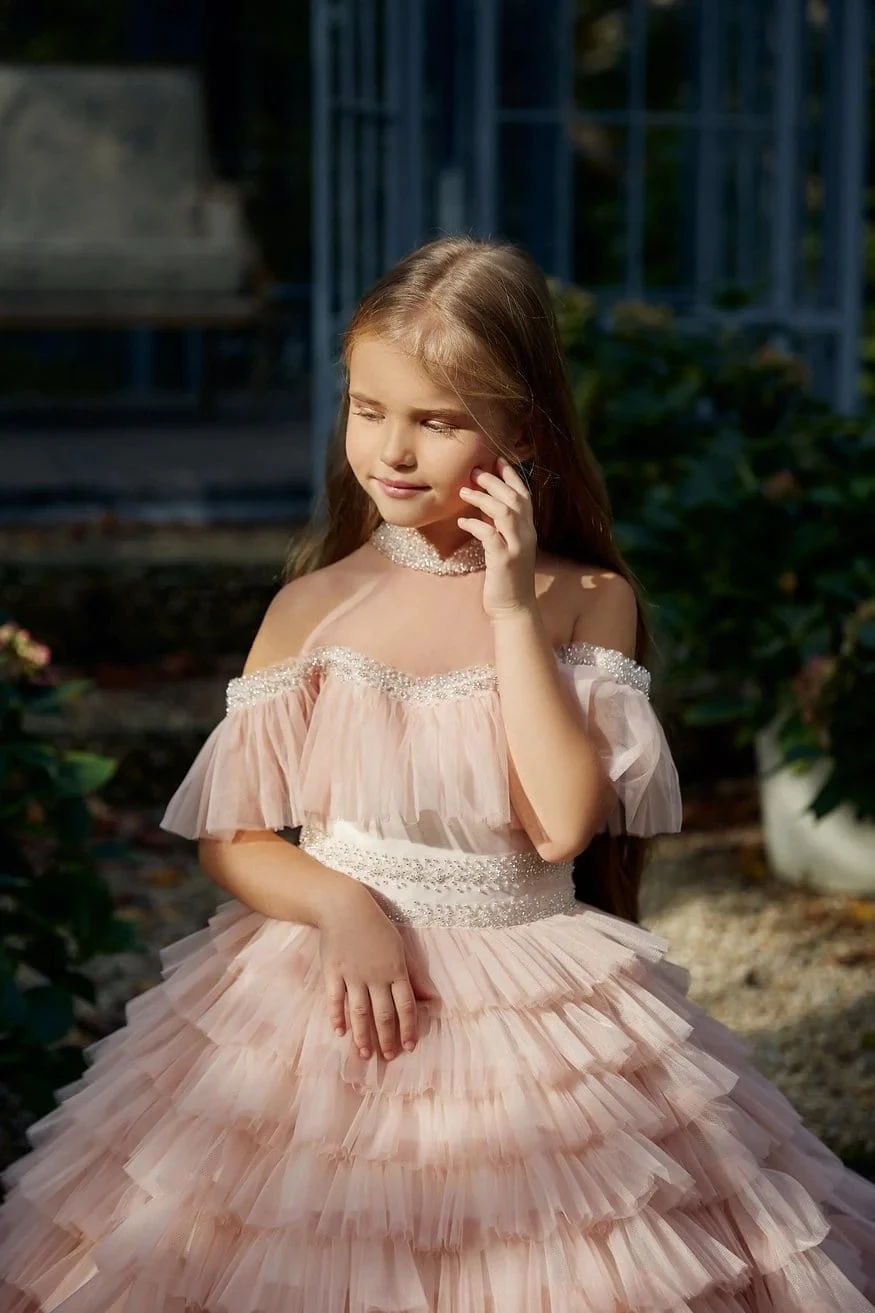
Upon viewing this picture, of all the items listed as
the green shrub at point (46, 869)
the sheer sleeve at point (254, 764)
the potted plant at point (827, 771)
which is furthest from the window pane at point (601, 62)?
the sheer sleeve at point (254, 764)

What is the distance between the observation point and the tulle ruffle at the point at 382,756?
186cm

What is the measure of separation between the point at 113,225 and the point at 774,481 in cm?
467

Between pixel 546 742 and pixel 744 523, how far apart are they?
6.90 ft

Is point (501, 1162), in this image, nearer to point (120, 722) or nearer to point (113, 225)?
point (120, 722)

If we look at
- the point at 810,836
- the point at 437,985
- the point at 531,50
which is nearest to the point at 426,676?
the point at 437,985

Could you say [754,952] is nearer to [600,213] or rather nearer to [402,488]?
[402,488]

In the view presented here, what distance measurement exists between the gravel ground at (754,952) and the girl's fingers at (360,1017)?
1.20 metres

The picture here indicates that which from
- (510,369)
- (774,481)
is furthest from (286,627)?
(774,481)

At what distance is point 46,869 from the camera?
2.77 metres

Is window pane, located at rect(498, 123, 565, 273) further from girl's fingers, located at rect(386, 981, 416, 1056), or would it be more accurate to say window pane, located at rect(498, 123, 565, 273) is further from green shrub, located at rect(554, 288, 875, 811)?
girl's fingers, located at rect(386, 981, 416, 1056)

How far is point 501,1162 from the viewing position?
1749 millimetres

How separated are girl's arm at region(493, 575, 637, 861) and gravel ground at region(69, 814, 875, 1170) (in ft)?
3.70

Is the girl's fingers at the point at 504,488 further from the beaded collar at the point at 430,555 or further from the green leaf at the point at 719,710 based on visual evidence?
the green leaf at the point at 719,710

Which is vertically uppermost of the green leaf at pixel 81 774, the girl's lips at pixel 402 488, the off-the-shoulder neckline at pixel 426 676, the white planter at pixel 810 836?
the girl's lips at pixel 402 488
